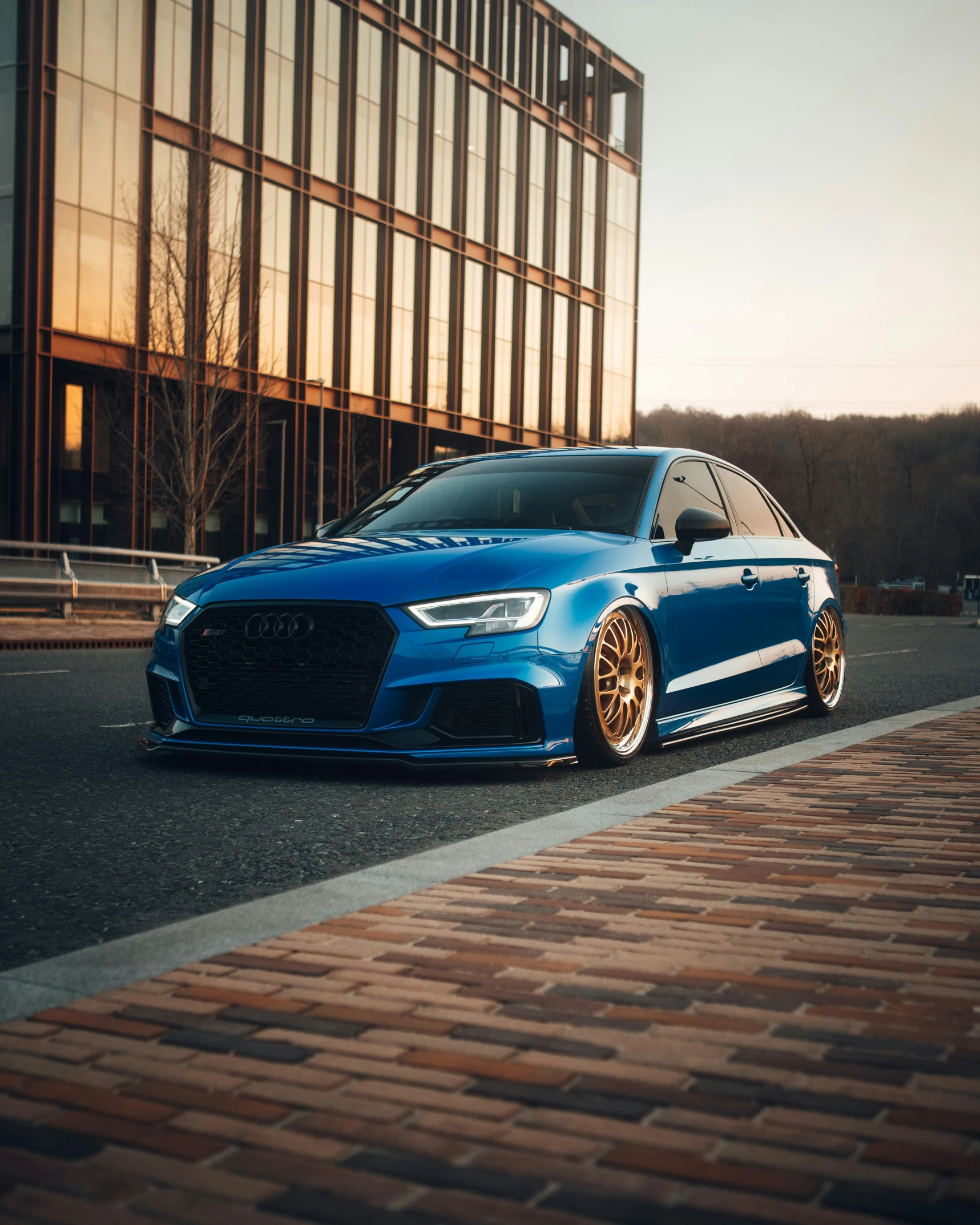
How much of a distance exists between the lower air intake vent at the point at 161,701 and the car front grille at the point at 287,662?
0.19m

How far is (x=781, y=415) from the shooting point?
90688mm

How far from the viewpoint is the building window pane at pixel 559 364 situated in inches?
1998

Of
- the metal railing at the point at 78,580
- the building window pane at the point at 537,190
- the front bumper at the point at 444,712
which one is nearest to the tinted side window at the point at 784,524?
the front bumper at the point at 444,712

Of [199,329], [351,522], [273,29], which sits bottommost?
[351,522]

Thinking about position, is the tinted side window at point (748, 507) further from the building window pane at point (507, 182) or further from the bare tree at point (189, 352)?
the building window pane at point (507, 182)

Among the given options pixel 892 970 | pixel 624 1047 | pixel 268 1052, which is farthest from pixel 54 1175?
pixel 892 970

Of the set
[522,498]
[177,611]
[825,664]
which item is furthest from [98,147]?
[177,611]

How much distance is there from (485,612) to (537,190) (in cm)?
4569

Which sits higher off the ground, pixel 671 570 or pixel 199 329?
pixel 199 329

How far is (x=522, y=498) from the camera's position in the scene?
23.7 ft

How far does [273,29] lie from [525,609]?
35394mm

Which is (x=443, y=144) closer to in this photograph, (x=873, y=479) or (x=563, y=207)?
(x=563, y=207)

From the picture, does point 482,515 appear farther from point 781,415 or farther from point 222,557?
point 781,415

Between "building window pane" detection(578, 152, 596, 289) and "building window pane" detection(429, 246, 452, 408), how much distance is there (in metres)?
8.55
